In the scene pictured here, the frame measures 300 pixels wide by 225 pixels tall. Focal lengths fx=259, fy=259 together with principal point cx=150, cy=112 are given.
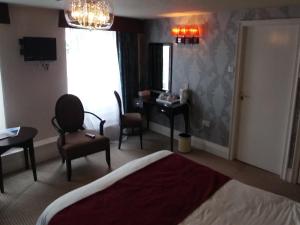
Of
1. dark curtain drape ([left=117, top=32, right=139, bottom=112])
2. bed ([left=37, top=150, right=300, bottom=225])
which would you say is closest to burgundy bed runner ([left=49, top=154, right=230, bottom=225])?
bed ([left=37, top=150, right=300, bottom=225])

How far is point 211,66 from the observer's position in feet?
13.3

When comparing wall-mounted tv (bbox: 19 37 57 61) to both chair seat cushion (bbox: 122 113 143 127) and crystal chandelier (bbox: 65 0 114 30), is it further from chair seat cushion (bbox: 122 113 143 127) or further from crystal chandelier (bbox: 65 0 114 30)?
crystal chandelier (bbox: 65 0 114 30)

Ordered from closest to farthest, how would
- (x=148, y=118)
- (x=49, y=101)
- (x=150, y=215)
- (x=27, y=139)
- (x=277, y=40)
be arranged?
1. (x=150, y=215)
2. (x=27, y=139)
3. (x=277, y=40)
4. (x=49, y=101)
5. (x=148, y=118)

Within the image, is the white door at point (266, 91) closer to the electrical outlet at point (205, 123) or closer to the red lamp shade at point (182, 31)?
the electrical outlet at point (205, 123)

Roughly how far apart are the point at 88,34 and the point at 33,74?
3.68ft

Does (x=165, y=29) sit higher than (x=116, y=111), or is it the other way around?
(x=165, y=29)

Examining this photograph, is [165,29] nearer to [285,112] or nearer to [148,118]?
[148,118]

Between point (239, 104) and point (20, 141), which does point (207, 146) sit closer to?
point (239, 104)

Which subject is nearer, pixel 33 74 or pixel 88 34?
pixel 33 74

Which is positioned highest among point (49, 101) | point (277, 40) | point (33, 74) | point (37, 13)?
point (37, 13)

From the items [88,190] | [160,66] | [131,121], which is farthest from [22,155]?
[160,66]

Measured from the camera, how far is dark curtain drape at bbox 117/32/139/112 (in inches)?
191

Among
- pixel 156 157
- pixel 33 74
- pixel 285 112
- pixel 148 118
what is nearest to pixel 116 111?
pixel 148 118

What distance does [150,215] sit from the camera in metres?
1.76
